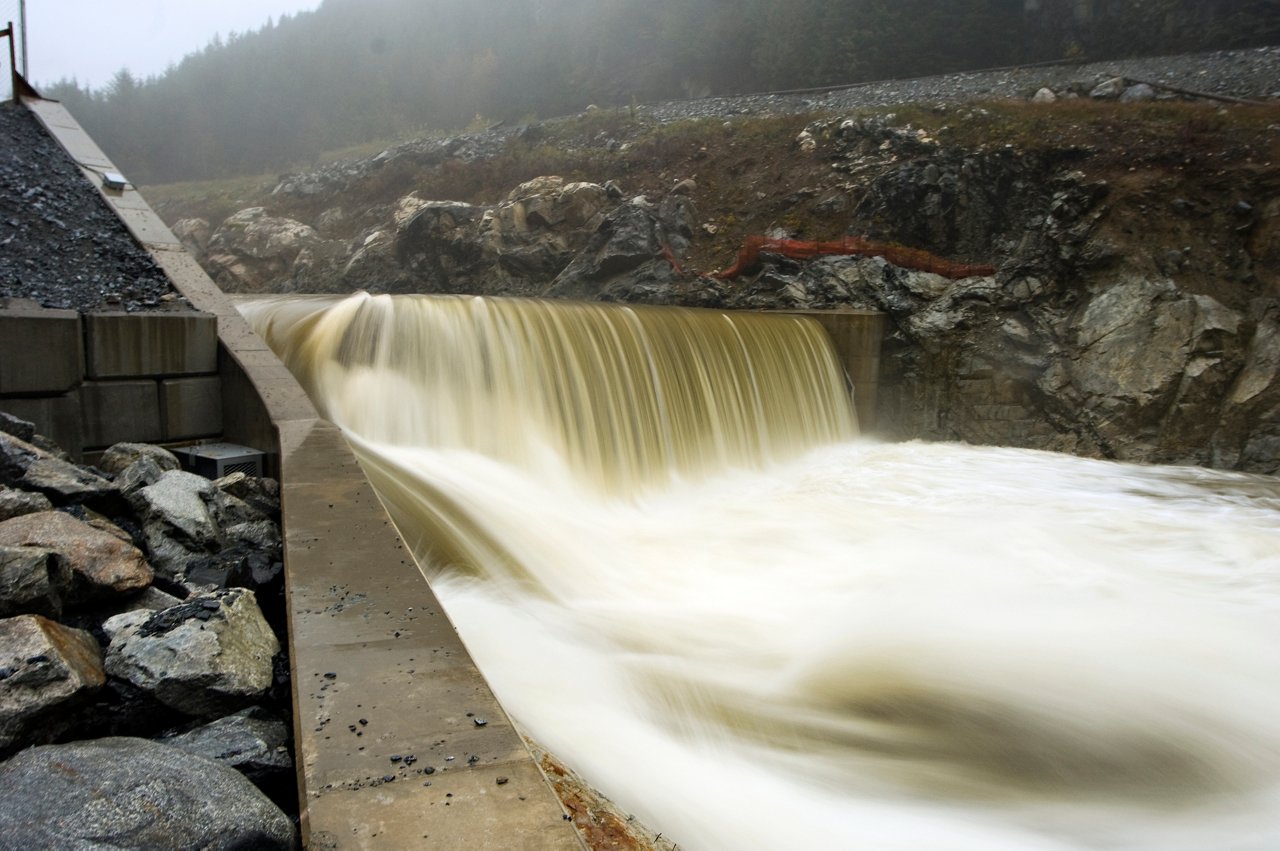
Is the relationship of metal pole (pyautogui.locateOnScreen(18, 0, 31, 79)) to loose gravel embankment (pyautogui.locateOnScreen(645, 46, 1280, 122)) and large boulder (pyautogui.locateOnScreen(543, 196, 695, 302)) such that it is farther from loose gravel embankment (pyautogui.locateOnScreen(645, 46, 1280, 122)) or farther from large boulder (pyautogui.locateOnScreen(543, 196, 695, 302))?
loose gravel embankment (pyautogui.locateOnScreen(645, 46, 1280, 122))

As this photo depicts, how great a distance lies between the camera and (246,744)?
97.9 inches

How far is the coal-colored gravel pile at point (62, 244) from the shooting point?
22.1ft

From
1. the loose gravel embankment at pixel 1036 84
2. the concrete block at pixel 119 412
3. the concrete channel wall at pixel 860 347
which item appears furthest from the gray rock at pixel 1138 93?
the concrete block at pixel 119 412

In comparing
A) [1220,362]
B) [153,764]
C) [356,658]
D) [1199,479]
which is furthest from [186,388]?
[1220,362]

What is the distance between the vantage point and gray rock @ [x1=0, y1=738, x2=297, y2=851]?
1.80 m

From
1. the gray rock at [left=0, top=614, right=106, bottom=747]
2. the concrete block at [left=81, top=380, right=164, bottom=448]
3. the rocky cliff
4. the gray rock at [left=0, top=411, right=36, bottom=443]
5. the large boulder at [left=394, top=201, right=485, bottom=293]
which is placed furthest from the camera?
the large boulder at [left=394, top=201, right=485, bottom=293]

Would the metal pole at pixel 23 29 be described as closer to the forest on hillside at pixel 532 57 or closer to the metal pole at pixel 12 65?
the metal pole at pixel 12 65

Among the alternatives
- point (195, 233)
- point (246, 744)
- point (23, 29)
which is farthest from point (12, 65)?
point (195, 233)

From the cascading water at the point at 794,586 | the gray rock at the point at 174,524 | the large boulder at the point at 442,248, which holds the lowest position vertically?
the cascading water at the point at 794,586

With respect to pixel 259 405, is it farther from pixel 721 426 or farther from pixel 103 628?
pixel 721 426

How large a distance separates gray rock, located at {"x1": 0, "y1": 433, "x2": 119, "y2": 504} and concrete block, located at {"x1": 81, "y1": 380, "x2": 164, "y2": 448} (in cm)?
212

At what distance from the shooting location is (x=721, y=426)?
10531mm

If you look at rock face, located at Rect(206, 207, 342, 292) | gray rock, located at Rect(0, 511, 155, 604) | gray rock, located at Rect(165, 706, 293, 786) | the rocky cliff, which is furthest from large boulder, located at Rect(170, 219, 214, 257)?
gray rock, located at Rect(165, 706, 293, 786)

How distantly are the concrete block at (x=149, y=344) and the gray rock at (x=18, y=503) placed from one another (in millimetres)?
2789
